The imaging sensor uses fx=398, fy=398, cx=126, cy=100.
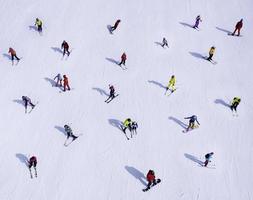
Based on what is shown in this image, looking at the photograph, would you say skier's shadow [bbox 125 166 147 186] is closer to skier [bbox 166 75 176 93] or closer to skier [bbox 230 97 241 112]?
skier [bbox 166 75 176 93]

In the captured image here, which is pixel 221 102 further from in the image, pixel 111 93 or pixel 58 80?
pixel 58 80

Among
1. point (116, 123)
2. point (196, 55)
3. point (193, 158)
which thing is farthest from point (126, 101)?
point (196, 55)

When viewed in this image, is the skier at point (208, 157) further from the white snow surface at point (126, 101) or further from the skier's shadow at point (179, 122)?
the skier's shadow at point (179, 122)

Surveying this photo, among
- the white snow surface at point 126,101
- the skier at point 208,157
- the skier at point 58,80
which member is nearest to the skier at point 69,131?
the white snow surface at point 126,101

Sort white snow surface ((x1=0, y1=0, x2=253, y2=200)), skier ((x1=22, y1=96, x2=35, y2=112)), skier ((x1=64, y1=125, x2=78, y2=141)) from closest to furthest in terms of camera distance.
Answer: white snow surface ((x1=0, y1=0, x2=253, y2=200)) < skier ((x1=64, y1=125, x2=78, y2=141)) < skier ((x1=22, y1=96, x2=35, y2=112))

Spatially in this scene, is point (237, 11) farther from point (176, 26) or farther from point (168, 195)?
point (168, 195)

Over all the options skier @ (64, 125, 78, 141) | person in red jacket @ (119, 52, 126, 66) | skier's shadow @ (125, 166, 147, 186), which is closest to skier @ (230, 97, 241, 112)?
skier's shadow @ (125, 166, 147, 186)

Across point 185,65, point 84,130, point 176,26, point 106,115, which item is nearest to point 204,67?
point 185,65
